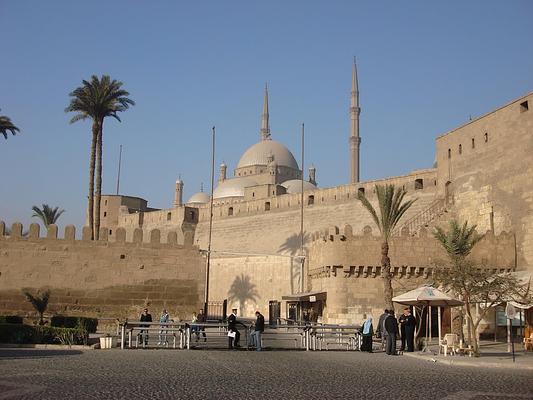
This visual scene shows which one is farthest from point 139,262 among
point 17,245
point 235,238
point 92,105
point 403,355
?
point 235,238

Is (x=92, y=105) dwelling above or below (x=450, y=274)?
above

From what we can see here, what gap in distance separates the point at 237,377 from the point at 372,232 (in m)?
24.5

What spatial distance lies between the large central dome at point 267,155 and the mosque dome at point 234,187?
5.06 m

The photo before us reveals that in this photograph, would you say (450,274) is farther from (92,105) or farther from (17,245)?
(92,105)

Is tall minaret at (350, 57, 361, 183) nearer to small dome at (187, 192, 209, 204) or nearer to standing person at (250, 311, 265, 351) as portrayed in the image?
small dome at (187, 192, 209, 204)

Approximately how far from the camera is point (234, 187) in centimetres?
6788

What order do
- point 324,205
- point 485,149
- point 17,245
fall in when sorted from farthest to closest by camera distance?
point 324,205, point 485,149, point 17,245

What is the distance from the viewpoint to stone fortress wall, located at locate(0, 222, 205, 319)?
23.2m

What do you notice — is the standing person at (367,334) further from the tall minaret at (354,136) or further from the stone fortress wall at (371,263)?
the tall minaret at (354,136)

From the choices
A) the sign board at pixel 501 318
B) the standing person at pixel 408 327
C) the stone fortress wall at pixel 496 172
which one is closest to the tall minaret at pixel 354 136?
the stone fortress wall at pixel 496 172

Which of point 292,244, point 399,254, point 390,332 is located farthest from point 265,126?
point 390,332

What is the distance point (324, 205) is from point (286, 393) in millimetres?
36065

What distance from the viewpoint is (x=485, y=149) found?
88.3 ft

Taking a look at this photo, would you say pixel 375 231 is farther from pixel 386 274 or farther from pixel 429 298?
pixel 429 298
